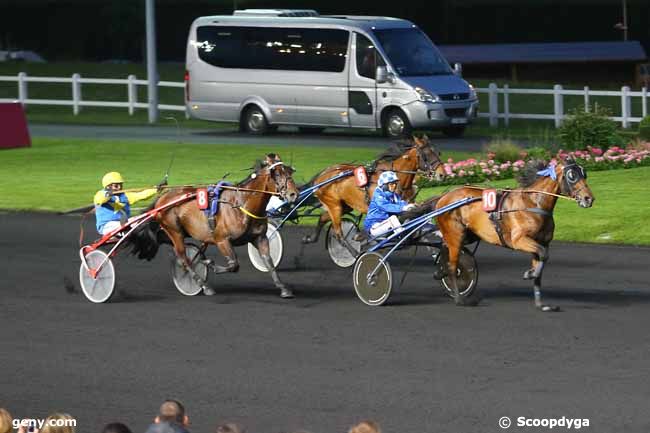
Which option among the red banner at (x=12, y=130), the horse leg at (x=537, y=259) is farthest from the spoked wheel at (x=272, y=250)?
the red banner at (x=12, y=130)

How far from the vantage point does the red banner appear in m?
31.2

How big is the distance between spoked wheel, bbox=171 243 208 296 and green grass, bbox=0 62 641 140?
15.7 m

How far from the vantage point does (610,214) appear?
1980 cm

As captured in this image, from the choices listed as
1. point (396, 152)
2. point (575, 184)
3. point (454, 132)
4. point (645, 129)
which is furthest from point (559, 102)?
point (575, 184)

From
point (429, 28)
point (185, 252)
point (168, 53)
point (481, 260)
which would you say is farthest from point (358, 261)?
point (168, 53)

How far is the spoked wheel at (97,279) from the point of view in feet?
48.6

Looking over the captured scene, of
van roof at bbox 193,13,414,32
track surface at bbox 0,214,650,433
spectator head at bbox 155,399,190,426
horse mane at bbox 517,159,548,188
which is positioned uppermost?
van roof at bbox 193,13,414,32

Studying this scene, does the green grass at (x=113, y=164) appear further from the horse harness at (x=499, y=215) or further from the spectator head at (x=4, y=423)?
the spectator head at (x=4, y=423)

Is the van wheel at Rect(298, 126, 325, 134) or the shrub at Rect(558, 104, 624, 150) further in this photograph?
the van wheel at Rect(298, 126, 325, 134)

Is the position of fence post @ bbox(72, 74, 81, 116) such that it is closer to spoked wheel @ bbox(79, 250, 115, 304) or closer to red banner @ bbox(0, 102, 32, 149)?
red banner @ bbox(0, 102, 32, 149)

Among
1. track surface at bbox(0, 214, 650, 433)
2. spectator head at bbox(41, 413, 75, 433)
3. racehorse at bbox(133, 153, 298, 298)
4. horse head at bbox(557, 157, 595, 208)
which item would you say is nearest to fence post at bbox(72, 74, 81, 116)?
track surface at bbox(0, 214, 650, 433)

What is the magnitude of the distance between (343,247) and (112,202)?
9.57ft

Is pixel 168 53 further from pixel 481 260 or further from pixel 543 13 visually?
pixel 481 260

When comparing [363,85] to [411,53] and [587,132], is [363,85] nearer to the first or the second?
[411,53]
